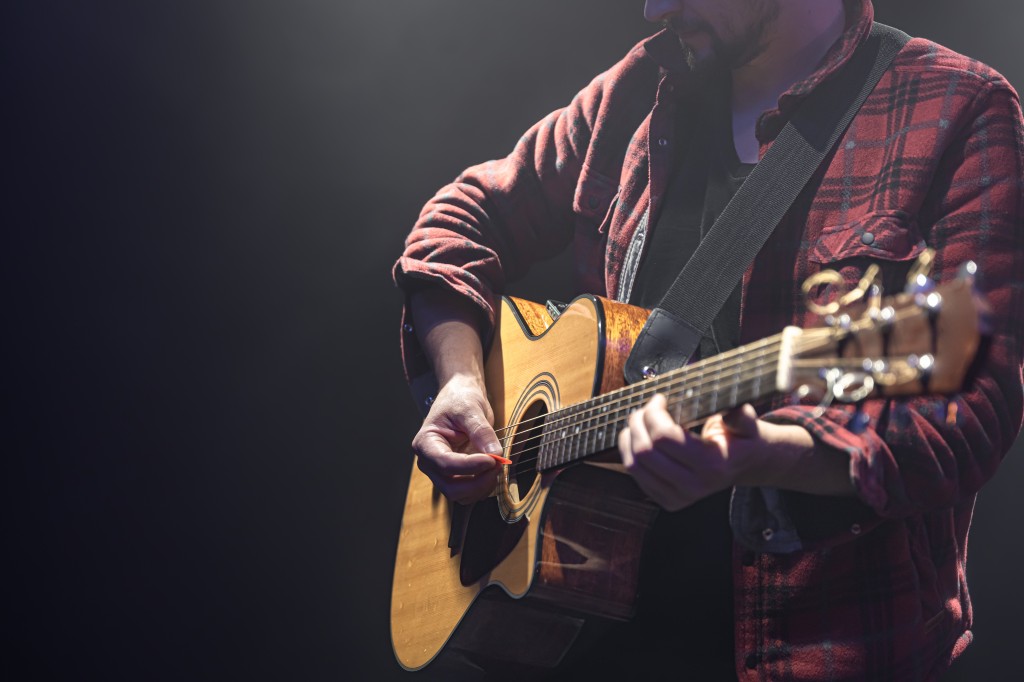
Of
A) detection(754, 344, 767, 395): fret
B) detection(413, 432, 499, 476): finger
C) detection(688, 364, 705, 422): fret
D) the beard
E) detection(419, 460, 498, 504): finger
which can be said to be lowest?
detection(419, 460, 498, 504): finger

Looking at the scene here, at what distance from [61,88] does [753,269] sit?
2.04 m

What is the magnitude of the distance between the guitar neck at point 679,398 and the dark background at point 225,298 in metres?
0.85

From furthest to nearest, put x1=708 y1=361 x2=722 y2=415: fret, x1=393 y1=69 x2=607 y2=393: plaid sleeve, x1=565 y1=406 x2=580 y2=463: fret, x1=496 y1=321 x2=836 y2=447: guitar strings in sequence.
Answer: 1. x1=393 y1=69 x2=607 y2=393: plaid sleeve
2. x1=565 y1=406 x2=580 y2=463: fret
3. x1=708 y1=361 x2=722 y2=415: fret
4. x1=496 y1=321 x2=836 y2=447: guitar strings

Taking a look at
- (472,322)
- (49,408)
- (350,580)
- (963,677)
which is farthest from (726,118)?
(49,408)

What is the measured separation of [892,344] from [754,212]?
54cm

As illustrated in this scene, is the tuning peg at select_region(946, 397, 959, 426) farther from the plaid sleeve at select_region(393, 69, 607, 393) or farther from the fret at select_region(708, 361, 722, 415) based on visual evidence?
the plaid sleeve at select_region(393, 69, 607, 393)

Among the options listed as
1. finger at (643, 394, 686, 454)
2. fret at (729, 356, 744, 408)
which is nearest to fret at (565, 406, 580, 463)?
finger at (643, 394, 686, 454)

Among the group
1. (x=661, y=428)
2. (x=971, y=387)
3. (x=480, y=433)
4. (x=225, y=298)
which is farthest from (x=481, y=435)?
(x=225, y=298)

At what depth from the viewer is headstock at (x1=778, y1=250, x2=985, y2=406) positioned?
0.93 m

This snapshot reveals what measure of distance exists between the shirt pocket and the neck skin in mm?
275

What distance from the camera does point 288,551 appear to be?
7.80 ft

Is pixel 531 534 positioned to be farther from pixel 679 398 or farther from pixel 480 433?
pixel 679 398

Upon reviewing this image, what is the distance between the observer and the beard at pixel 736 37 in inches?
64.4

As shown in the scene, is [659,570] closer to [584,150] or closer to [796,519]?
[796,519]
